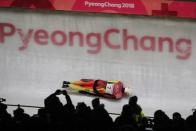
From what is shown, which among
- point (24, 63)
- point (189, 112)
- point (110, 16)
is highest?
point (110, 16)

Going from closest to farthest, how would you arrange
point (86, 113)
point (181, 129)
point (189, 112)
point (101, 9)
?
point (181, 129)
point (86, 113)
point (189, 112)
point (101, 9)

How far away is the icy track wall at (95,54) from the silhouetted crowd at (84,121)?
3.52 metres

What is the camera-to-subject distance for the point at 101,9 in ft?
37.0

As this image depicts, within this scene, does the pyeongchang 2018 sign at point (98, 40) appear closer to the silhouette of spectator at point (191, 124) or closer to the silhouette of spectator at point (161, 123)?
the silhouette of spectator at point (191, 124)

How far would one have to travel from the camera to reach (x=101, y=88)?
10805mm

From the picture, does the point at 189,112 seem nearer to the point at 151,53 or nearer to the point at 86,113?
the point at 151,53

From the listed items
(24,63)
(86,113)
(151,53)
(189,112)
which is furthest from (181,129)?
(24,63)

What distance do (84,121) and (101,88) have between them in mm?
3980

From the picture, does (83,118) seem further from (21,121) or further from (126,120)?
(21,121)

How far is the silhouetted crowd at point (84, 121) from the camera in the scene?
6.61 metres

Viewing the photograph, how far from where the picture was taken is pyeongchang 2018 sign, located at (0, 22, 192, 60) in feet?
37.0

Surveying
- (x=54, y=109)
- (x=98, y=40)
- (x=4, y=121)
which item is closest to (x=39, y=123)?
(x=4, y=121)

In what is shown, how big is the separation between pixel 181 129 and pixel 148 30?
194 inches

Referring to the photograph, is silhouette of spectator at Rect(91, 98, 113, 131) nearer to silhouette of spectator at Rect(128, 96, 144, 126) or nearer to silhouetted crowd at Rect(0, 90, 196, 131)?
silhouetted crowd at Rect(0, 90, 196, 131)
